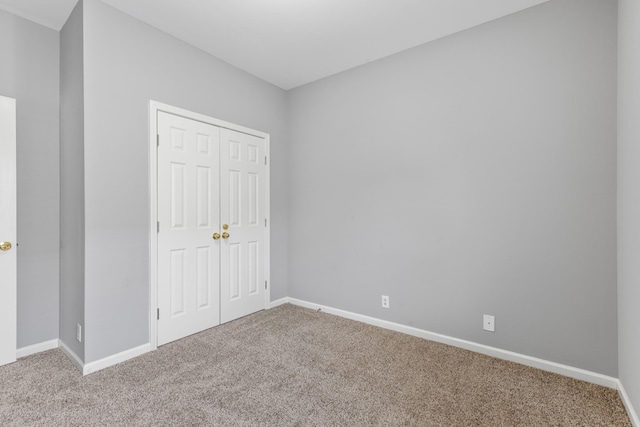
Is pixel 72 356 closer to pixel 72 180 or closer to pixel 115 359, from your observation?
pixel 115 359

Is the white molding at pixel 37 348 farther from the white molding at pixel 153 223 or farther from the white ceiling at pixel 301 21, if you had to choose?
the white ceiling at pixel 301 21

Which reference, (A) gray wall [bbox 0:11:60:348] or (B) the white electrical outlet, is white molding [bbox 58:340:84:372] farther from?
(B) the white electrical outlet

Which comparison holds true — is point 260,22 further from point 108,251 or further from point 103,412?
point 103,412

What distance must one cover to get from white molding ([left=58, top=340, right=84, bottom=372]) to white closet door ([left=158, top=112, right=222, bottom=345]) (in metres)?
0.54

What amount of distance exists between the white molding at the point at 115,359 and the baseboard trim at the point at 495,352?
6.10ft

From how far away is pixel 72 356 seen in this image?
2.32 m

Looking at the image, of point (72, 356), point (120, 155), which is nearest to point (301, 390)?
point (72, 356)

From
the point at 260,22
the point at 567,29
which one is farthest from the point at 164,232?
the point at 567,29

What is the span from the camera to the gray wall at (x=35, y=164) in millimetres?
2355

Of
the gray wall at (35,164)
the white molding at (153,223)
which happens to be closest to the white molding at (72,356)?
the gray wall at (35,164)

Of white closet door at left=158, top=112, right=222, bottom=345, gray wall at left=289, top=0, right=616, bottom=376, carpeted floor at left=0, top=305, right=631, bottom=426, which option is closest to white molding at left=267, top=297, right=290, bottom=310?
gray wall at left=289, top=0, right=616, bottom=376

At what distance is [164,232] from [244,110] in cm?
159

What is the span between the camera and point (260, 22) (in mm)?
2475

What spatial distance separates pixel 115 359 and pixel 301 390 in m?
1.49
